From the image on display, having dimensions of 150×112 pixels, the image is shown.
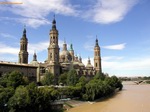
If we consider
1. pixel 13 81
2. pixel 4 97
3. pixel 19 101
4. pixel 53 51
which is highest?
pixel 53 51

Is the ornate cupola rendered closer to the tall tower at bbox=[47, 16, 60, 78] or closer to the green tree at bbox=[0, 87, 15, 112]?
the tall tower at bbox=[47, 16, 60, 78]

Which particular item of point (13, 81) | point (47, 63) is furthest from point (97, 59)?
point (13, 81)

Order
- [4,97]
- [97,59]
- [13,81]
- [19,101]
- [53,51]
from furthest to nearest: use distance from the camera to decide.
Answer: [97,59], [53,51], [13,81], [4,97], [19,101]

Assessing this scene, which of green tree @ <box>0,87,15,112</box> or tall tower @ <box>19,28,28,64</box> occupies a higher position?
tall tower @ <box>19,28,28,64</box>

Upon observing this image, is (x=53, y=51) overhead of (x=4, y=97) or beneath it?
overhead

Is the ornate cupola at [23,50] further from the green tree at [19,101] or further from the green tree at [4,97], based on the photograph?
the green tree at [19,101]

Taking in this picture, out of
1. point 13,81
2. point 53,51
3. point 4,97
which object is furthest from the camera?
point 53,51

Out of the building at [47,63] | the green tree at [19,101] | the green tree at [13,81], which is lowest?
the green tree at [19,101]

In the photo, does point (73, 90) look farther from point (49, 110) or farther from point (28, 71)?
point (28, 71)

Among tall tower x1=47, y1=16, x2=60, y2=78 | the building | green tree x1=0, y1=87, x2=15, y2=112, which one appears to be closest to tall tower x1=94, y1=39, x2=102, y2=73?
the building

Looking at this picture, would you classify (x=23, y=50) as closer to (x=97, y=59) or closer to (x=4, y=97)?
(x=97, y=59)

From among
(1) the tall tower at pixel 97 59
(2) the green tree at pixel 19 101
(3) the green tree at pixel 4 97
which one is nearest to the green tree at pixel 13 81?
(3) the green tree at pixel 4 97

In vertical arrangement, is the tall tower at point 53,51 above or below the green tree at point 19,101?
above

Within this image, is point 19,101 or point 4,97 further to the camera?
point 4,97
